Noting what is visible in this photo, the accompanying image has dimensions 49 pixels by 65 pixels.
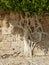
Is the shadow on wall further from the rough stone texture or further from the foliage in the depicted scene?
the foliage

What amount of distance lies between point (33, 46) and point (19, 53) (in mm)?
618

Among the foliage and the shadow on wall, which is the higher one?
the foliage

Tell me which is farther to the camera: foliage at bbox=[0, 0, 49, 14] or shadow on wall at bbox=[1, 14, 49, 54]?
shadow on wall at bbox=[1, 14, 49, 54]

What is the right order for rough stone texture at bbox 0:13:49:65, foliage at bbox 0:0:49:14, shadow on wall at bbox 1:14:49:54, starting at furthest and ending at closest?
shadow on wall at bbox 1:14:49:54, rough stone texture at bbox 0:13:49:65, foliage at bbox 0:0:49:14

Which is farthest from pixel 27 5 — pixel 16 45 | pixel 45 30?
pixel 16 45

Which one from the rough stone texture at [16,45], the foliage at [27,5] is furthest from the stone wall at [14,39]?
the foliage at [27,5]

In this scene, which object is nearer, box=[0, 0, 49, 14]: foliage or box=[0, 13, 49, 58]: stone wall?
box=[0, 0, 49, 14]: foliage

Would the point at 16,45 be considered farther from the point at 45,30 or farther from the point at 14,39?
the point at 45,30

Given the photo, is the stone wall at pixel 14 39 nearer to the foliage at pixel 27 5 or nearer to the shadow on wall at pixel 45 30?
the shadow on wall at pixel 45 30

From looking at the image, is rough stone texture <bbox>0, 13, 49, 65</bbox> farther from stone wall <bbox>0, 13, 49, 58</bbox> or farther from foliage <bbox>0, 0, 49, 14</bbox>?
foliage <bbox>0, 0, 49, 14</bbox>

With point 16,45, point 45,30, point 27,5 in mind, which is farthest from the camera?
point 16,45

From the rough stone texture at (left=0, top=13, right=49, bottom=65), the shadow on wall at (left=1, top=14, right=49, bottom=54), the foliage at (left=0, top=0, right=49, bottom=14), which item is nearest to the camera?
the foliage at (left=0, top=0, right=49, bottom=14)

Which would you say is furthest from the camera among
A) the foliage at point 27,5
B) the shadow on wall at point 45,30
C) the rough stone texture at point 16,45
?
the shadow on wall at point 45,30

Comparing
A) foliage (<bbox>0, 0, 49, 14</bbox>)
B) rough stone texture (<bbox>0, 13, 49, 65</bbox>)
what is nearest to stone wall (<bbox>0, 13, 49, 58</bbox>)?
rough stone texture (<bbox>0, 13, 49, 65</bbox>)
